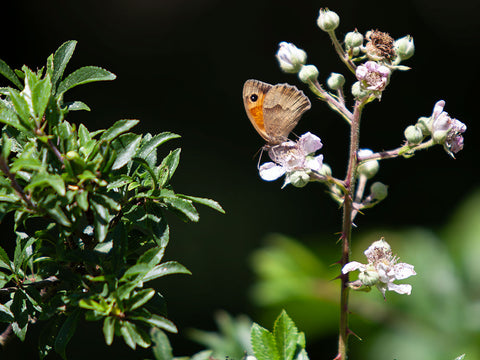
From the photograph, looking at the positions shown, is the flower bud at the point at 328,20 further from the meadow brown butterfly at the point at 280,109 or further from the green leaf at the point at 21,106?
the green leaf at the point at 21,106

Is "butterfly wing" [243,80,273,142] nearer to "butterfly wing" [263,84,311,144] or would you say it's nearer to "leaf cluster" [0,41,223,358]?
"butterfly wing" [263,84,311,144]

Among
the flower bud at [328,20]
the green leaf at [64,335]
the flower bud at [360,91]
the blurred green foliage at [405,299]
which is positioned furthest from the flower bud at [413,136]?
the blurred green foliage at [405,299]

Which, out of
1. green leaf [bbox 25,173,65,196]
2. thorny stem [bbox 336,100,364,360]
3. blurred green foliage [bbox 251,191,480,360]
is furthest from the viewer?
blurred green foliage [bbox 251,191,480,360]

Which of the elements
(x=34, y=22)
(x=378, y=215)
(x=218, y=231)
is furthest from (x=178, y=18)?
(x=378, y=215)

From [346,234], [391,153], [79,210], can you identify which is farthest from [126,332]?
[391,153]

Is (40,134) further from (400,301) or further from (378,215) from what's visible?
(378,215)

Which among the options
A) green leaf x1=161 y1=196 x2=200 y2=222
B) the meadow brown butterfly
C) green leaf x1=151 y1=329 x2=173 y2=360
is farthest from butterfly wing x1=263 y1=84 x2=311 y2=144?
green leaf x1=151 y1=329 x2=173 y2=360

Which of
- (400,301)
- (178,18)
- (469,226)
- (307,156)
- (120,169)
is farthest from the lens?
(178,18)
